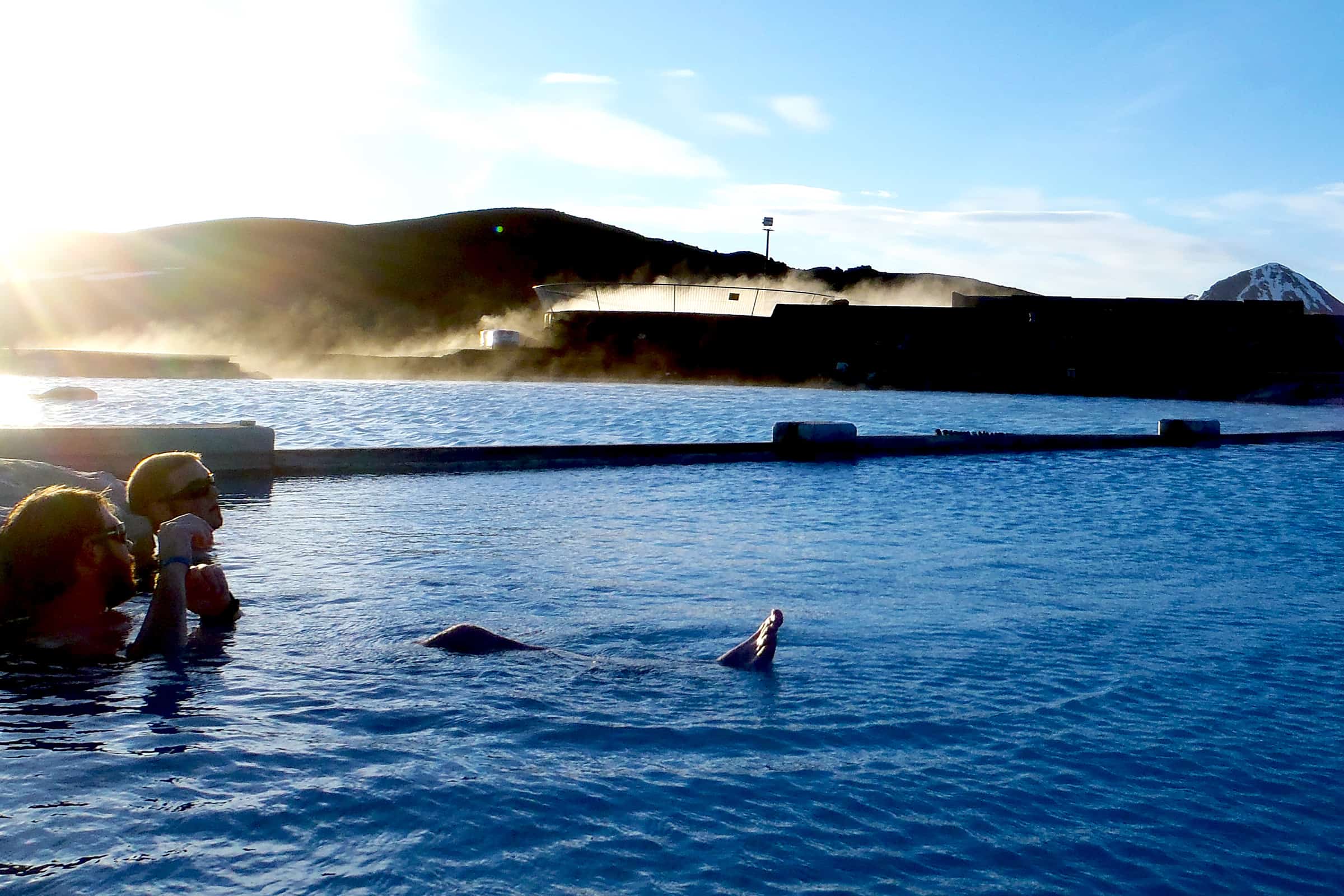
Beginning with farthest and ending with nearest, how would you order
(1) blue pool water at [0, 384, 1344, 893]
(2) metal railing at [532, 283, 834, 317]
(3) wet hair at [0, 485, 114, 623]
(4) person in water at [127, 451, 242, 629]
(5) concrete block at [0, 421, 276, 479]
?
(2) metal railing at [532, 283, 834, 317]
(5) concrete block at [0, 421, 276, 479]
(4) person in water at [127, 451, 242, 629]
(3) wet hair at [0, 485, 114, 623]
(1) blue pool water at [0, 384, 1344, 893]

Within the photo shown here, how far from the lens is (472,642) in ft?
15.6

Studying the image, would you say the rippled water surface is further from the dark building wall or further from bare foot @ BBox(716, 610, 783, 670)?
bare foot @ BBox(716, 610, 783, 670)

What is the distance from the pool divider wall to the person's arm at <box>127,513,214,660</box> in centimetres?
530

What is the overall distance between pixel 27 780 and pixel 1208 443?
53.5 feet

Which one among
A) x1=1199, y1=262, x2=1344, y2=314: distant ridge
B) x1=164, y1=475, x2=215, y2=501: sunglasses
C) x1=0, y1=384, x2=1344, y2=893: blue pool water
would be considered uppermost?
x1=1199, y1=262, x2=1344, y2=314: distant ridge

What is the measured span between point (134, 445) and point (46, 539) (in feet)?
21.7

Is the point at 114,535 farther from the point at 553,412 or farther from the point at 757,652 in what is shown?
the point at 553,412

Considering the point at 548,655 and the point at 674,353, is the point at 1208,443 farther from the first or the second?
the point at 674,353

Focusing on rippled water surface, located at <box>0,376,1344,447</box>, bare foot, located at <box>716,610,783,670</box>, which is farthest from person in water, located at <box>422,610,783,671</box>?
rippled water surface, located at <box>0,376,1344,447</box>

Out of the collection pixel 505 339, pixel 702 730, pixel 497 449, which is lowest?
pixel 702 730

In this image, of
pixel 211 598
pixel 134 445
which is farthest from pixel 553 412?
pixel 211 598

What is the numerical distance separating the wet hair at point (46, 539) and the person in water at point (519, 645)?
1387 mm

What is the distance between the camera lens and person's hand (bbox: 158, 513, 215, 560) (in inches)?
155

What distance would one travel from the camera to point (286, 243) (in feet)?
341
